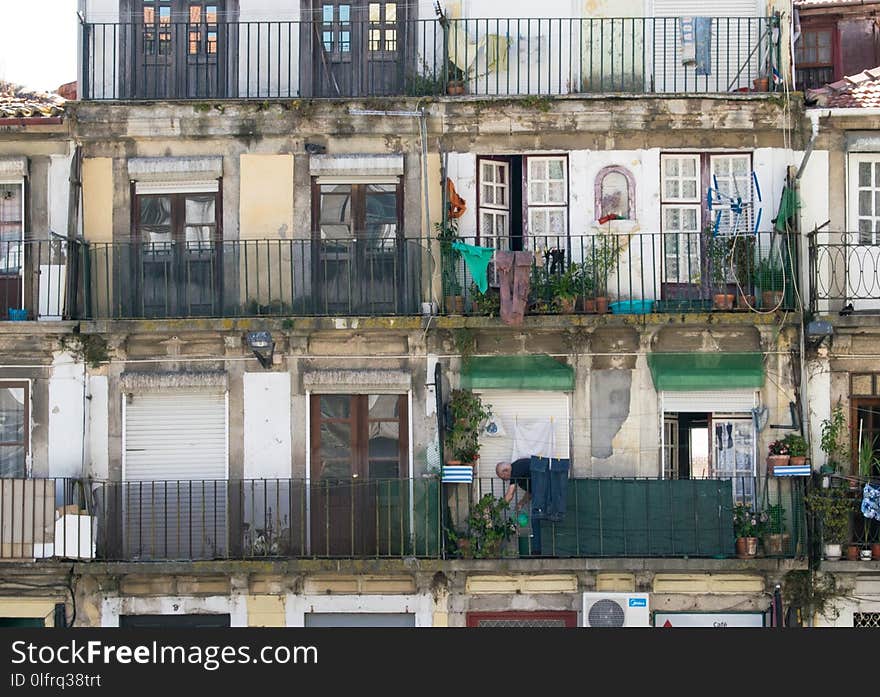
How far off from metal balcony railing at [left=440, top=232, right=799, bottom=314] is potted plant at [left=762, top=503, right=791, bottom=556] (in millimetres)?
2718

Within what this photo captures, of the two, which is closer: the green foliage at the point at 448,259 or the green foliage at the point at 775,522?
the green foliage at the point at 775,522

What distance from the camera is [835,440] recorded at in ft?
80.6

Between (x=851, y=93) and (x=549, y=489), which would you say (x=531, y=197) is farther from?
(x=851, y=93)

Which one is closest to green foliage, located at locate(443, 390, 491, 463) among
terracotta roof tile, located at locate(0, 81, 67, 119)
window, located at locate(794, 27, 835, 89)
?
terracotta roof tile, located at locate(0, 81, 67, 119)

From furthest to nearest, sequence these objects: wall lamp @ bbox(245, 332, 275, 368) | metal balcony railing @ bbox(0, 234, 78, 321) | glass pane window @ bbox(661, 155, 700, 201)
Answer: glass pane window @ bbox(661, 155, 700, 201) → metal balcony railing @ bbox(0, 234, 78, 321) → wall lamp @ bbox(245, 332, 275, 368)

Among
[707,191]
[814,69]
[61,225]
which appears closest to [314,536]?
[61,225]

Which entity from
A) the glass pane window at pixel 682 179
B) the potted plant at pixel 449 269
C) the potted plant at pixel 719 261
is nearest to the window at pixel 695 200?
the glass pane window at pixel 682 179

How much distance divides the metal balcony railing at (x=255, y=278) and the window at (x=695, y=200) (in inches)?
132

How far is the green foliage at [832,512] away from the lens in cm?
2414

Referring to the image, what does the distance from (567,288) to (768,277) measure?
2.71 metres

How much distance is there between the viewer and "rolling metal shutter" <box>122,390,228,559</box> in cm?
2464

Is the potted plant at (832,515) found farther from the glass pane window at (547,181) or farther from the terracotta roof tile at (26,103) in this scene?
the terracotta roof tile at (26,103)

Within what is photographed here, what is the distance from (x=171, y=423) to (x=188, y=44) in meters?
5.18

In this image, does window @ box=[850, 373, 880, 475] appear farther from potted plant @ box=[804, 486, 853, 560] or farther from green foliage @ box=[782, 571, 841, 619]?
green foliage @ box=[782, 571, 841, 619]
